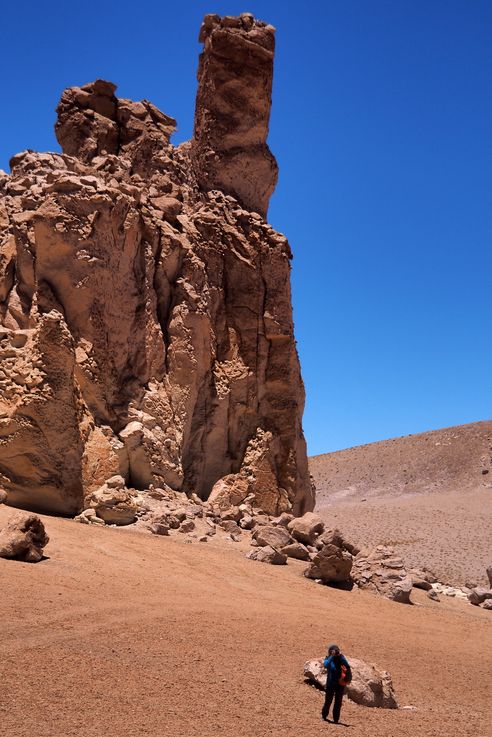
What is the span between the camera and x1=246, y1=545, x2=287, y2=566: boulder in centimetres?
1316

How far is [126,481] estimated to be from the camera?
14.1 meters

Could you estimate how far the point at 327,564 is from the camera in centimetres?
1299

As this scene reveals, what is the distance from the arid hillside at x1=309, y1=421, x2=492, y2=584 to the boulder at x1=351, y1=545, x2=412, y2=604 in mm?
8227

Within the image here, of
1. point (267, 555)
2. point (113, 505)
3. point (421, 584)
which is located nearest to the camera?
point (113, 505)

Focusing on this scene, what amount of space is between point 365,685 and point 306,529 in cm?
844

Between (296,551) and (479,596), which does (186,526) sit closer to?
(296,551)

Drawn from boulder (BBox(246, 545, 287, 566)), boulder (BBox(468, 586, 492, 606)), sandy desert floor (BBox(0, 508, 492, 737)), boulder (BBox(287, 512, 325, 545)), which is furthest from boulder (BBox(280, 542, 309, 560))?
boulder (BBox(468, 586, 492, 606))

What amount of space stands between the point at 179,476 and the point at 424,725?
30.3 feet

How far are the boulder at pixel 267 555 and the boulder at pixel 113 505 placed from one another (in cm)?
249

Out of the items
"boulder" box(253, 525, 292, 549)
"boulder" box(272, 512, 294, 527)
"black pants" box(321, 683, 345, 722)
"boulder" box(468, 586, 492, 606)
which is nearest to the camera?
"black pants" box(321, 683, 345, 722)

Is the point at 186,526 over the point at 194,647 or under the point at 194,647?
over

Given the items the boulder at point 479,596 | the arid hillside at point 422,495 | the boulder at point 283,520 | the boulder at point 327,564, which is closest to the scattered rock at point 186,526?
the boulder at point 327,564

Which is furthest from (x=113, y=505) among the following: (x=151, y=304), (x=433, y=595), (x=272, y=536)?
(x=433, y=595)

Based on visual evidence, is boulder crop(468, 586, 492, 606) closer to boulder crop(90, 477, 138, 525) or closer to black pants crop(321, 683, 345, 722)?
boulder crop(90, 477, 138, 525)
